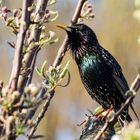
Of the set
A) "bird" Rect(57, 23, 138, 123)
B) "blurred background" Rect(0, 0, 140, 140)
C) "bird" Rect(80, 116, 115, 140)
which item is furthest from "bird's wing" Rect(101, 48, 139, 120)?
"blurred background" Rect(0, 0, 140, 140)

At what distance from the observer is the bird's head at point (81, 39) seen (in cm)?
313

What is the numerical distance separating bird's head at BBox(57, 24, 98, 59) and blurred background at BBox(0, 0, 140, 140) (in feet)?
11.2

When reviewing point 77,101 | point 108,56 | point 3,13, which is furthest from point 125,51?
point 3,13

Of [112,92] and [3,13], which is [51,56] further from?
[3,13]

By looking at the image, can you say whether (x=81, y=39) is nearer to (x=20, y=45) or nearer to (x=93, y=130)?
(x=93, y=130)

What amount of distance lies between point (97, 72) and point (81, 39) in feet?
0.64

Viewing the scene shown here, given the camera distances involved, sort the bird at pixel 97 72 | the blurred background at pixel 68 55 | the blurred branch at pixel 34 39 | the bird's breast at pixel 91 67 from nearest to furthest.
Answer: the blurred branch at pixel 34 39, the bird at pixel 97 72, the bird's breast at pixel 91 67, the blurred background at pixel 68 55

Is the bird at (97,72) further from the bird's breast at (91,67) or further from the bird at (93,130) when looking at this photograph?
the bird at (93,130)

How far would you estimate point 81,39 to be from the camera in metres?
3.45

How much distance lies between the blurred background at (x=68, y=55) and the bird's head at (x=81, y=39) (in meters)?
3.41

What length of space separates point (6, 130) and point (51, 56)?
262 inches

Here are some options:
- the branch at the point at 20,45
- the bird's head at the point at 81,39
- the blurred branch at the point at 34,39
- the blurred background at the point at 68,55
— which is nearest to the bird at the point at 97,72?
the bird's head at the point at 81,39

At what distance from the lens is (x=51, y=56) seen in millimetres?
7824

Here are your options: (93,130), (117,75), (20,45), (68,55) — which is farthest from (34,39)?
(68,55)
